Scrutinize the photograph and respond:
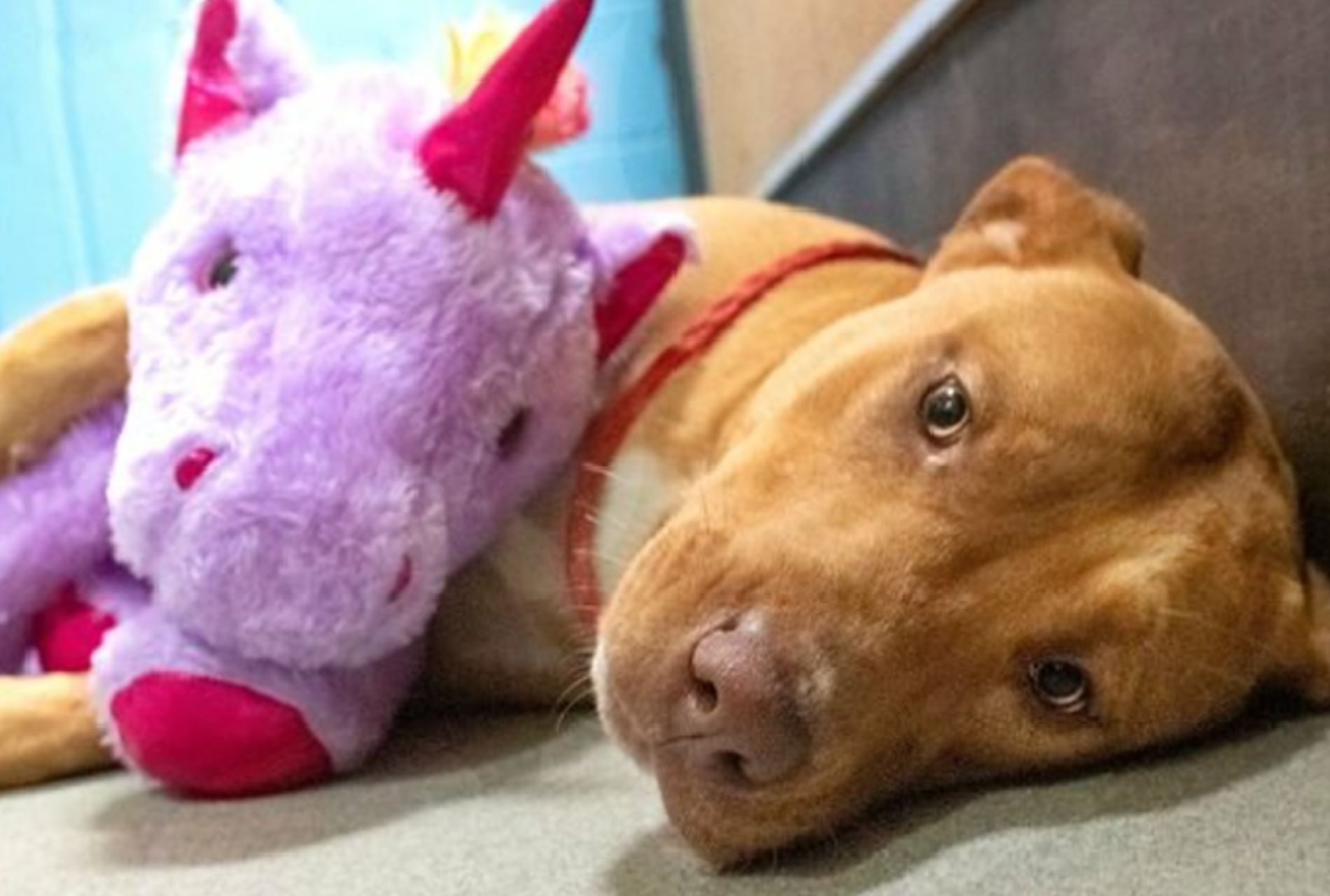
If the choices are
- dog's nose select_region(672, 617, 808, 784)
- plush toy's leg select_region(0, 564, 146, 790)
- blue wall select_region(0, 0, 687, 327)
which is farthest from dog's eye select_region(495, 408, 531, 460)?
blue wall select_region(0, 0, 687, 327)

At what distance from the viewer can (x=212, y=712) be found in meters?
1.53

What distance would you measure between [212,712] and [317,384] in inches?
10.7

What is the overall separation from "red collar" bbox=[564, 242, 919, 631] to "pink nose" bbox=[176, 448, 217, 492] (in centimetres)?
38

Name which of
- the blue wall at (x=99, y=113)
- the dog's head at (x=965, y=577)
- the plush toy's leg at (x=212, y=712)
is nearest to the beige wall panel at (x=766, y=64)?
the blue wall at (x=99, y=113)

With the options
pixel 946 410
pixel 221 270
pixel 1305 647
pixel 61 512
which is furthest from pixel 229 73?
pixel 1305 647

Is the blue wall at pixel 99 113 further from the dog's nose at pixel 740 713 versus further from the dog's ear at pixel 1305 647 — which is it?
the dog's nose at pixel 740 713

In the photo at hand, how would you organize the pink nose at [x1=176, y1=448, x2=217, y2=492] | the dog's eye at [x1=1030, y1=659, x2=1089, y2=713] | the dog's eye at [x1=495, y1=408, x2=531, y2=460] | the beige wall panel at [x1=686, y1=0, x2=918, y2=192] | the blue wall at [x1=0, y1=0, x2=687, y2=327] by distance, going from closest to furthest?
the dog's eye at [x1=1030, y1=659, x2=1089, y2=713] < the pink nose at [x1=176, y1=448, x2=217, y2=492] < the dog's eye at [x1=495, y1=408, x2=531, y2=460] < the beige wall panel at [x1=686, y1=0, x2=918, y2=192] < the blue wall at [x1=0, y1=0, x2=687, y2=327]

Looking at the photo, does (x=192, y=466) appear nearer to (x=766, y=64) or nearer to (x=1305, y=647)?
(x=1305, y=647)

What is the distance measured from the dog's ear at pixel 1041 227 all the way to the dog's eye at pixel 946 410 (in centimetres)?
26

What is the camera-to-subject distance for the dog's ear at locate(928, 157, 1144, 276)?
166 cm

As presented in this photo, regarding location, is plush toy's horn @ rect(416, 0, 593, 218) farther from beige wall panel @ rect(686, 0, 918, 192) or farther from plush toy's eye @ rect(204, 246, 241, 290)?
beige wall panel @ rect(686, 0, 918, 192)

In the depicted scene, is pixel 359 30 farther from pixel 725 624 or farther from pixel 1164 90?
pixel 725 624

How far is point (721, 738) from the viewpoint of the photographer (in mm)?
1173

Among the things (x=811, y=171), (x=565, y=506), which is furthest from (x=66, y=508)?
(x=811, y=171)
